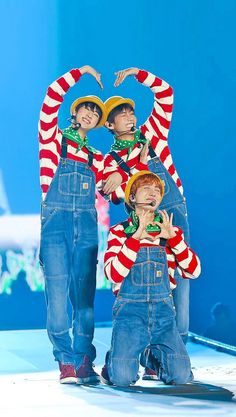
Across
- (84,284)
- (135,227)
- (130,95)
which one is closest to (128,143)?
(135,227)

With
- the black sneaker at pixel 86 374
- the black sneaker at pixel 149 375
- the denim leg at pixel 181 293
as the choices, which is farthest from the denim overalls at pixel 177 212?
the black sneaker at pixel 86 374

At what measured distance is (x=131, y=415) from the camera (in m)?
3.98

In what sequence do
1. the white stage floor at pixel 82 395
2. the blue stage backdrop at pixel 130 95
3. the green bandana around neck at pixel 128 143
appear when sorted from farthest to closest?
the blue stage backdrop at pixel 130 95 < the green bandana around neck at pixel 128 143 < the white stage floor at pixel 82 395

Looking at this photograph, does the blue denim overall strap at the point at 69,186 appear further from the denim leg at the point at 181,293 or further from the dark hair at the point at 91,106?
the denim leg at the point at 181,293

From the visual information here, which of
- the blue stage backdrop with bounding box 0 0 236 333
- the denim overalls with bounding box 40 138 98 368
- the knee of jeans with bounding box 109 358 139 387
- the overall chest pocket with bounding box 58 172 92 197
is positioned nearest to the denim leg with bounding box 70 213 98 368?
the denim overalls with bounding box 40 138 98 368

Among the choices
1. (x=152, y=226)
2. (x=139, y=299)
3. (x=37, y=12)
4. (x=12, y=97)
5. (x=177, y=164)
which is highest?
(x=37, y=12)

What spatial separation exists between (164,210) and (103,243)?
1.82 m

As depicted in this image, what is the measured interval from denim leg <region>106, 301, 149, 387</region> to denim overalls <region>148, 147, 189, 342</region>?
31 centimetres

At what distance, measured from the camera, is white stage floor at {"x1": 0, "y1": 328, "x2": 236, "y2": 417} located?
4039 mm

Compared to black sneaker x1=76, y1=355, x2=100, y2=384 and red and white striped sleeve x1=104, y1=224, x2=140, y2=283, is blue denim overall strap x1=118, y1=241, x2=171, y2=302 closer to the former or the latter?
red and white striped sleeve x1=104, y1=224, x2=140, y2=283

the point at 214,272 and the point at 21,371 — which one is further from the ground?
the point at 214,272

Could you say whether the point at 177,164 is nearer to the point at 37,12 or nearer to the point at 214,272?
the point at 214,272

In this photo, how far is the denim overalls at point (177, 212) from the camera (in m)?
4.71

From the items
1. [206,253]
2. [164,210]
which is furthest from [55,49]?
[164,210]
